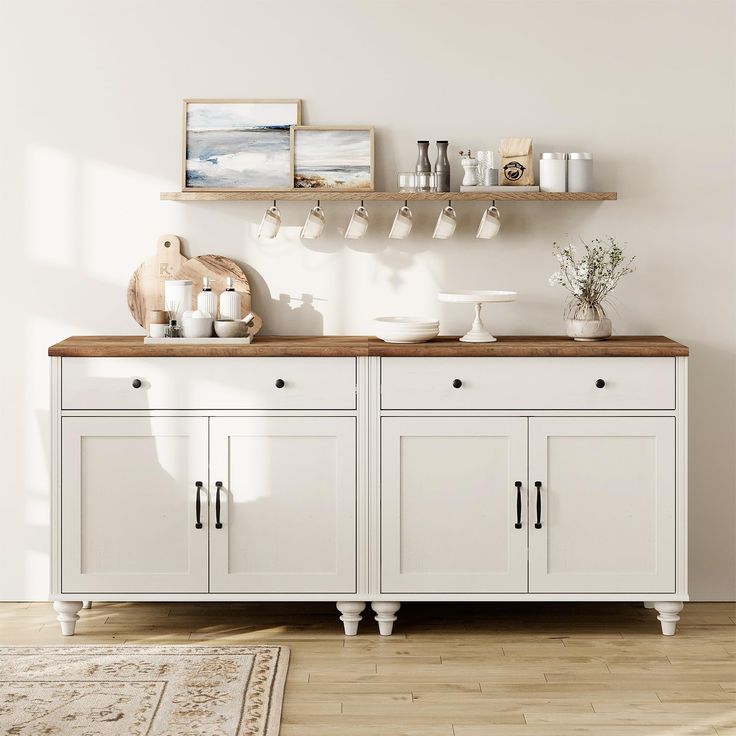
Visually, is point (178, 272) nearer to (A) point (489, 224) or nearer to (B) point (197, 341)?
(B) point (197, 341)

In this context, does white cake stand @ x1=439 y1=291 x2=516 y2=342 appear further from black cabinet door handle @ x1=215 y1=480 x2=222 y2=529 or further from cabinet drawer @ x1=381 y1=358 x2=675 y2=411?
black cabinet door handle @ x1=215 y1=480 x2=222 y2=529

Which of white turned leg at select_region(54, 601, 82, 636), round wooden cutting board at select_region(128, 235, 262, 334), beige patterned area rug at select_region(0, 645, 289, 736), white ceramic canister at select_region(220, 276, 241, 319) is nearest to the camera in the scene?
beige patterned area rug at select_region(0, 645, 289, 736)

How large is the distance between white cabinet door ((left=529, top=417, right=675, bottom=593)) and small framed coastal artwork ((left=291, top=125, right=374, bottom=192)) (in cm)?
109

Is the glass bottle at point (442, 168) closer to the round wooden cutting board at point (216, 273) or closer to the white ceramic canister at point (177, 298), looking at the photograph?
the round wooden cutting board at point (216, 273)

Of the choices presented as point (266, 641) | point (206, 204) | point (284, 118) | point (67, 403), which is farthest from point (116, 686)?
point (284, 118)

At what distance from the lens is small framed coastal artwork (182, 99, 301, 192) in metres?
3.67

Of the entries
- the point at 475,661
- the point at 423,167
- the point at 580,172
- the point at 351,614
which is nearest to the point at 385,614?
the point at 351,614

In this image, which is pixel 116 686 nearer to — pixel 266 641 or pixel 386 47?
pixel 266 641

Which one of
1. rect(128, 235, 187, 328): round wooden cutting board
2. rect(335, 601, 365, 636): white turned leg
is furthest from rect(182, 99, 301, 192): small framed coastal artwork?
rect(335, 601, 365, 636): white turned leg

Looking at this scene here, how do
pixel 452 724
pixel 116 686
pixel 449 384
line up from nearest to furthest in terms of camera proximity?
pixel 452 724
pixel 116 686
pixel 449 384

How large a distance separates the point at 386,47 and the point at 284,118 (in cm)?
44

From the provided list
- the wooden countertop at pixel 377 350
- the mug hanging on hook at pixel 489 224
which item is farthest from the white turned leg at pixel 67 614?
the mug hanging on hook at pixel 489 224

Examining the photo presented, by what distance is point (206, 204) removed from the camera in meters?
3.74

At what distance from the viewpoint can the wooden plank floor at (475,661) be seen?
9.12 ft
